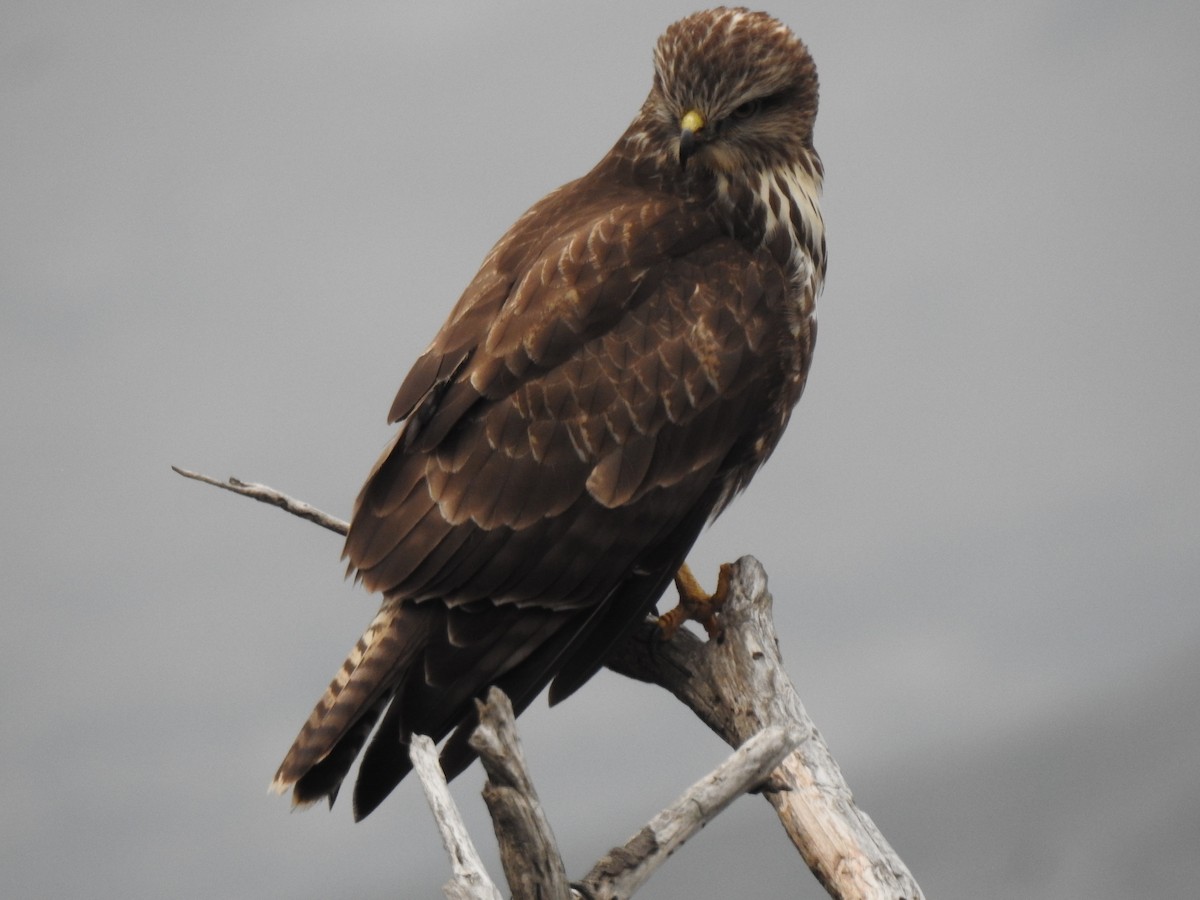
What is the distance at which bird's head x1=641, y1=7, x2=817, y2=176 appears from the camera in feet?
10.8

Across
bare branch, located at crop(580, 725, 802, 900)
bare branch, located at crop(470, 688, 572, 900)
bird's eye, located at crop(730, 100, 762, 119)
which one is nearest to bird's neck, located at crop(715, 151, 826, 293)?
bird's eye, located at crop(730, 100, 762, 119)

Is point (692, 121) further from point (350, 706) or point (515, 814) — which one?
point (515, 814)

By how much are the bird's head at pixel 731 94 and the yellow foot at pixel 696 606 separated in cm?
91

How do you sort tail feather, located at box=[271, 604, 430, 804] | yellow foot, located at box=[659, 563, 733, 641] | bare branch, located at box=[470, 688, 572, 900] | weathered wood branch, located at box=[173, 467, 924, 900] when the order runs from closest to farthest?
bare branch, located at box=[470, 688, 572, 900] → weathered wood branch, located at box=[173, 467, 924, 900] → tail feather, located at box=[271, 604, 430, 804] → yellow foot, located at box=[659, 563, 733, 641]

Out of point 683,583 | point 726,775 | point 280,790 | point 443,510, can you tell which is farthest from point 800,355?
point 280,790

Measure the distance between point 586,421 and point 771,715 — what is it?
71 cm

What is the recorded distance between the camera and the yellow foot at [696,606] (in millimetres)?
3389

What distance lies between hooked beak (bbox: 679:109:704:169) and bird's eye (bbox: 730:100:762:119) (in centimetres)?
13

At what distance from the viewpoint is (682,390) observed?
3.27 metres

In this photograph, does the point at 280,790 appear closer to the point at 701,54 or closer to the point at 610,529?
the point at 610,529

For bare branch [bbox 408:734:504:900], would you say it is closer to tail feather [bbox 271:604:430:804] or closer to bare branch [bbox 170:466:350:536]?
tail feather [bbox 271:604:430:804]

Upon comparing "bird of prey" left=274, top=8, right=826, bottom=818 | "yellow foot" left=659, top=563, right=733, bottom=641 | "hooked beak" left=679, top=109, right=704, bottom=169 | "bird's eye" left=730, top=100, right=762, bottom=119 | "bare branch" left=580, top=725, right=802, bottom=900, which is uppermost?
"bird's eye" left=730, top=100, right=762, bottom=119

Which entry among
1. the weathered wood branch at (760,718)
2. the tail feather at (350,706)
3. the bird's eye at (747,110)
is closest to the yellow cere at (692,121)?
the bird's eye at (747,110)

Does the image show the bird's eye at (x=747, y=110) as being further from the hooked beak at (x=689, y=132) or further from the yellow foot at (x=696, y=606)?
the yellow foot at (x=696, y=606)
